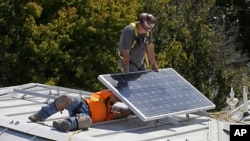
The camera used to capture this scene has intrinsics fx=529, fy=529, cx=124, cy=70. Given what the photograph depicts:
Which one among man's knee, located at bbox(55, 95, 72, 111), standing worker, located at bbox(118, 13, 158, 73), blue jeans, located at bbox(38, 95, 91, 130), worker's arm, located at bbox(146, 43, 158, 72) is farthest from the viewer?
worker's arm, located at bbox(146, 43, 158, 72)

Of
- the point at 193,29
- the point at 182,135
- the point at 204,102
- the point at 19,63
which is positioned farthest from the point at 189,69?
the point at 182,135

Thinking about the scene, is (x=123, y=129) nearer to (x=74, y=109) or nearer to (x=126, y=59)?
(x=74, y=109)

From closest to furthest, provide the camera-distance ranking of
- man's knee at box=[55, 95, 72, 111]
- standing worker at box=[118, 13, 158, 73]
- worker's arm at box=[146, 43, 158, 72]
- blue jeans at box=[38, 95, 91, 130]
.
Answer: man's knee at box=[55, 95, 72, 111], blue jeans at box=[38, 95, 91, 130], standing worker at box=[118, 13, 158, 73], worker's arm at box=[146, 43, 158, 72]

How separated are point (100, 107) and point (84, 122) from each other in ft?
1.74

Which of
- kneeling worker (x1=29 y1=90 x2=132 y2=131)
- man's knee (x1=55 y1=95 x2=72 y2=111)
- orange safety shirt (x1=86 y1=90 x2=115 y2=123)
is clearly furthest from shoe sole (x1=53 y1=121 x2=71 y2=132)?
orange safety shirt (x1=86 y1=90 x2=115 y2=123)

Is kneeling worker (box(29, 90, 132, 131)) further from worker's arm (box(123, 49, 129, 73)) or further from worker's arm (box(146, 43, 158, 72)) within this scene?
worker's arm (box(146, 43, 158, 72))

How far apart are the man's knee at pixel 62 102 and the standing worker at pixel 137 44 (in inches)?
44.4

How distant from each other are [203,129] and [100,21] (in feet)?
26.8

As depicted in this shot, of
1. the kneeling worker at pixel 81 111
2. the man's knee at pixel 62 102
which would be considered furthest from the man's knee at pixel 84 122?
the man's knee at pixel 62 102

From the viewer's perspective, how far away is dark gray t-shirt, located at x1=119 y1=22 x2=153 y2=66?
24.4 feet

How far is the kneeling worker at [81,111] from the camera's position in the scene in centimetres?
659

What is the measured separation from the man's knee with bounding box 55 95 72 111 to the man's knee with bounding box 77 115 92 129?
271 mm

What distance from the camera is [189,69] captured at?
16375 millimetres

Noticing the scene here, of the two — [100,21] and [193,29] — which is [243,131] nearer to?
[100,21]
